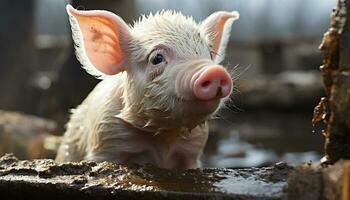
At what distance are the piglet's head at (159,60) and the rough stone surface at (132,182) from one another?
21.2 inches

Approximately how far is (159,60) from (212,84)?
0.63m

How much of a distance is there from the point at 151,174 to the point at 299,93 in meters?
8.16

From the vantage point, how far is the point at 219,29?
4391 millimetres

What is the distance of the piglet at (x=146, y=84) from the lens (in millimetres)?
3633

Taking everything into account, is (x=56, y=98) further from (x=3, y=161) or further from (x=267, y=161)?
(x=3, y=161)

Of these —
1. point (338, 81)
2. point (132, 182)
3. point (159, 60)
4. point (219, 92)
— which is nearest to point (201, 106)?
point (219, 92)

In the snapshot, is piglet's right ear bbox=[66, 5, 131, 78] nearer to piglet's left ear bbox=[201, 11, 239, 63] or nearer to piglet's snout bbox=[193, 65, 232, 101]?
piglet's left ear bbox=[201, 11, 239, 63]

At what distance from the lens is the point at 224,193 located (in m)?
2.46

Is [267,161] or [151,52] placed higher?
[151,52]

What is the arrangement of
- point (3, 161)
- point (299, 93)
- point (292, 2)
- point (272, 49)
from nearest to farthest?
point (3, 161)
point (299, 93)
point (272, 49)
point (292, 2)

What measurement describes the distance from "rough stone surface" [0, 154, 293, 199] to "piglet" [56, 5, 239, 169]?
0.67 meters

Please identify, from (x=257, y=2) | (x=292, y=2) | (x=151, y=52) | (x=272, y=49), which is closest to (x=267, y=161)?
(x=151, y=52)

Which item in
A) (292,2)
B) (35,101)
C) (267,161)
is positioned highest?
(292,2)

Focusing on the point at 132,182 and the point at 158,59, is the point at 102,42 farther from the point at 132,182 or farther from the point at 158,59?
the point at 132,182
